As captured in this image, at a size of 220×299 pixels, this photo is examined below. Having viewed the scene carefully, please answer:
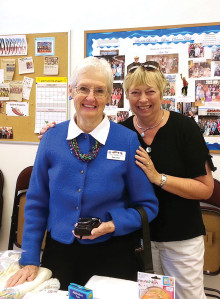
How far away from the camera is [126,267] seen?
1.21 metres

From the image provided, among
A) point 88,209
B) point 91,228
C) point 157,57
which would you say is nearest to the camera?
point 91,228

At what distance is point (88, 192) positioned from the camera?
114cm

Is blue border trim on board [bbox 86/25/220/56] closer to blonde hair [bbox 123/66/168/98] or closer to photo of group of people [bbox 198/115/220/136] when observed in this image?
photo of group of people [bbox 198/115/220/136]

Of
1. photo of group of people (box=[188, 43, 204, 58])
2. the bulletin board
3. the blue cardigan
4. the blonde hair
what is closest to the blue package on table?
the blue cardigan

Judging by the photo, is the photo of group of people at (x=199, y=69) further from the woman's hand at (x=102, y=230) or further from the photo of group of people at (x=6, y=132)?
the photo of group of people at (x=6, y=132)

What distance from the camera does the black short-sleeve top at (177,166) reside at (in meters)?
1.33

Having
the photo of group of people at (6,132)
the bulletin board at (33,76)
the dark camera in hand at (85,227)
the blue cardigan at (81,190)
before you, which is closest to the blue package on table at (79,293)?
the dark camera in hand at (85,227)

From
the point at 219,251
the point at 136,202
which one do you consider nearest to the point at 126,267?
the point at 136,202

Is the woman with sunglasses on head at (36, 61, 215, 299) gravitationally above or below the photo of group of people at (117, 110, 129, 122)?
Answer: below

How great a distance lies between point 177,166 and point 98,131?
0.45 metres

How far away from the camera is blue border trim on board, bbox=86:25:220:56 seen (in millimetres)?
2111

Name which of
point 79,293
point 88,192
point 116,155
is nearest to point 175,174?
point 116,155

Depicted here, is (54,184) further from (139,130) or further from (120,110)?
(120,110)

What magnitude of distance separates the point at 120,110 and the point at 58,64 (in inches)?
28.1
